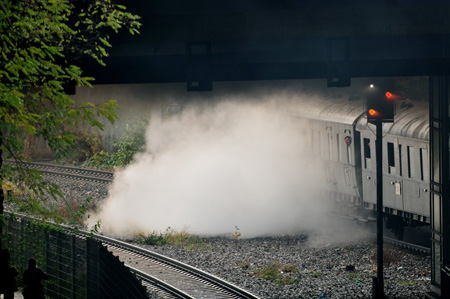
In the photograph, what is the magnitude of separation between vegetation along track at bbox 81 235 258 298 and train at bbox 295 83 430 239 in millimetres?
4843

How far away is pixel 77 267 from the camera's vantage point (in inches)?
465

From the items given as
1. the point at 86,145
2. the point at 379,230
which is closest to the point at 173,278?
the point at 379,230

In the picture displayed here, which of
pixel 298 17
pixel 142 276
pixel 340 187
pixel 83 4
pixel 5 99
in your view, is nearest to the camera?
pixel 5 99

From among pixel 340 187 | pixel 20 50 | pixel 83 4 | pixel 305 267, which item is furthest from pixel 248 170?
pixel 20 50

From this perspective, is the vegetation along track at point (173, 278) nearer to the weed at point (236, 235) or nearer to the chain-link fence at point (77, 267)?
the chain-link fence at point (77, 267)

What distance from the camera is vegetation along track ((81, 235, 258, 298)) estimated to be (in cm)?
1398

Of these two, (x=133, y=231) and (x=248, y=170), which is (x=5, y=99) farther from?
(x=248, y=170)

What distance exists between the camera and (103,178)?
2684cm

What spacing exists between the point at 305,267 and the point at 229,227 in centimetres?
534

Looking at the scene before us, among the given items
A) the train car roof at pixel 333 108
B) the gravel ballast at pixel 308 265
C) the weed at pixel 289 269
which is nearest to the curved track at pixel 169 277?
the gravel ballast at pixel 308 265

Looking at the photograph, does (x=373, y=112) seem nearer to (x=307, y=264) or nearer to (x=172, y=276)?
(x=307, y=264)

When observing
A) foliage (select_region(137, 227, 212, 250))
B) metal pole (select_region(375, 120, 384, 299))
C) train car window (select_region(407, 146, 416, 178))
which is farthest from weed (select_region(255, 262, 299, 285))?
train car window (select_region(407, 146, 416, 178))

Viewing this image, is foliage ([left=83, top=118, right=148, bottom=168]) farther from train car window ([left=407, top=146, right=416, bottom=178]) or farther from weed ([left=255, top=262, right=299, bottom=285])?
train car window ([left=407, top=146, right=416, bottom=178])

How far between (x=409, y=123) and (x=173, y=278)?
20.4ft
